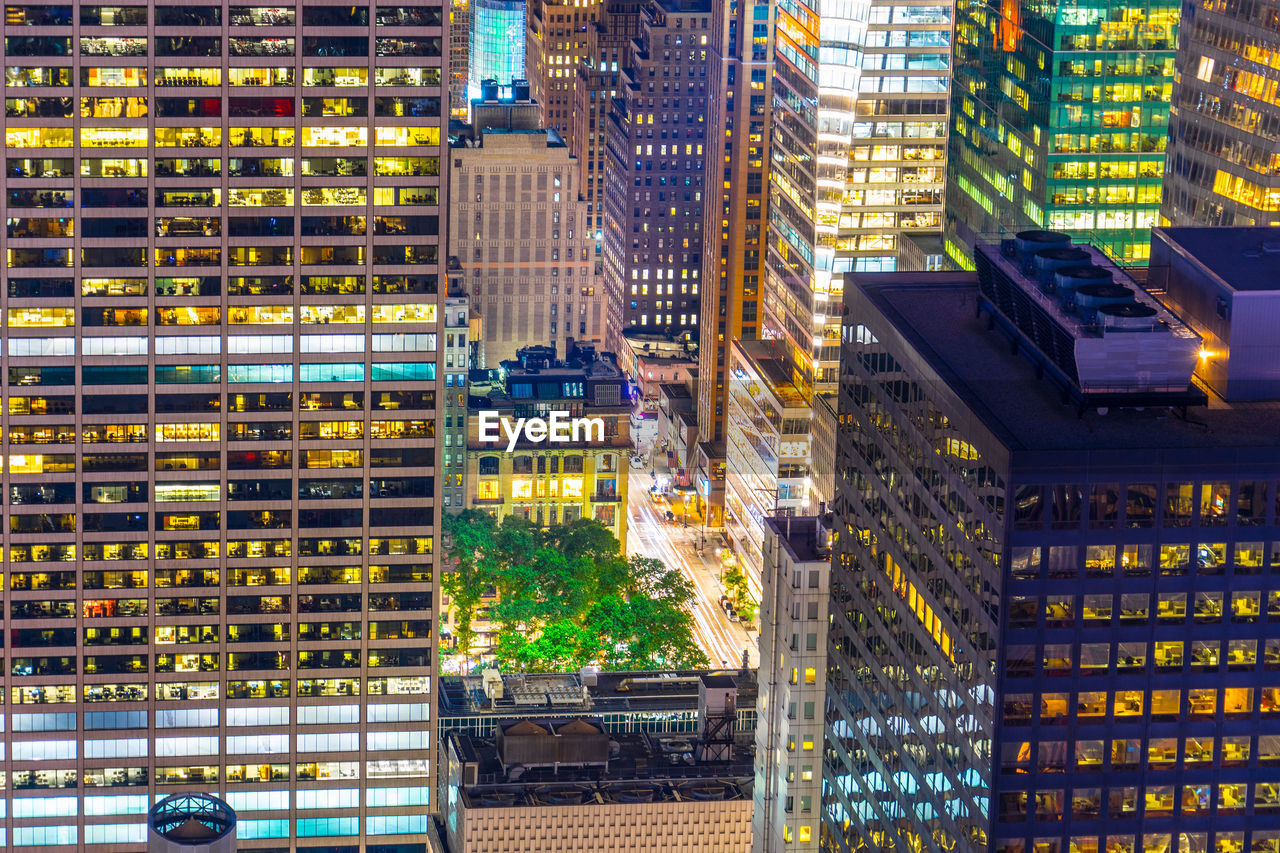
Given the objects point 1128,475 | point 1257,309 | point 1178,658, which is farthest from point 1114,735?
point 1257,309

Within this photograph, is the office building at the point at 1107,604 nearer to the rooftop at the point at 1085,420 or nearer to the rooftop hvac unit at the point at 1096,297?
the rooftop at the point at 1085,420

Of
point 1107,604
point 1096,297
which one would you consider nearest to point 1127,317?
point 1096,297

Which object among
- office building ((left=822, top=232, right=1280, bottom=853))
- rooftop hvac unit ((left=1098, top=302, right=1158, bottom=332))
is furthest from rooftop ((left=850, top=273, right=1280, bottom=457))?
rooftop hvac unit ((left=1098, top=302, right=1158, bottom=332))

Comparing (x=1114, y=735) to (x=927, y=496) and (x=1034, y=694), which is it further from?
(x=927, y=496)

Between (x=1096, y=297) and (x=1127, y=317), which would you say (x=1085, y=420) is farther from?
(x=1096, y=297)

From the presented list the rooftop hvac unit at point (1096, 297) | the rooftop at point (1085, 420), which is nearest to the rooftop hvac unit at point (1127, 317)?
the rooftop hvac unit at point (1096, 297)

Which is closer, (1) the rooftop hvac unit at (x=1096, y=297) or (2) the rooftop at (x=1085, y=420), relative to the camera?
(2) the rooftop at (x=1085, y=420)
